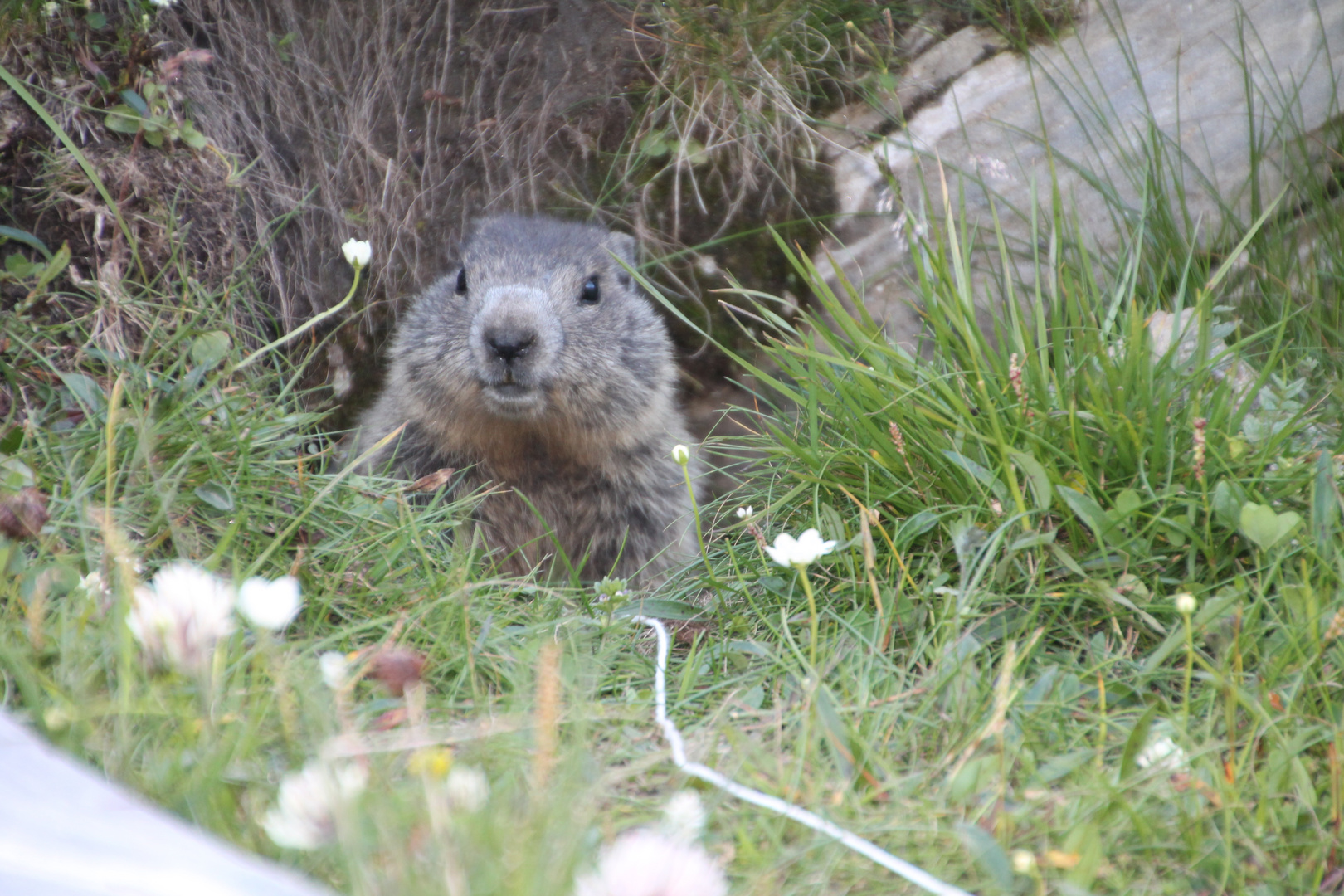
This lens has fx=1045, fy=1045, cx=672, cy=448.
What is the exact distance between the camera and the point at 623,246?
4.75 metres

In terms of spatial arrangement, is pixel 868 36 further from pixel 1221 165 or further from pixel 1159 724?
pixel 1159 724

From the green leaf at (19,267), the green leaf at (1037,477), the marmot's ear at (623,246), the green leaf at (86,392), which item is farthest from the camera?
the marmot's ear at (623,246)

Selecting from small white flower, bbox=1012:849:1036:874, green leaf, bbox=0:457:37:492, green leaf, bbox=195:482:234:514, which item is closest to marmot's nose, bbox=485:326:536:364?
green leaf, bbox=195:482:234:514

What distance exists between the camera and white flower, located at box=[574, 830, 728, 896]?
1.28 metres

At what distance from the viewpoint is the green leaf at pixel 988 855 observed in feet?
5.53

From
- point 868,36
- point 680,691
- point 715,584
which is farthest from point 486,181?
point 680,691

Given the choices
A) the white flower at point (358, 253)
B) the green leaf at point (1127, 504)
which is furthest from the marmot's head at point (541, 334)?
the green leaf at point (1127, 504)

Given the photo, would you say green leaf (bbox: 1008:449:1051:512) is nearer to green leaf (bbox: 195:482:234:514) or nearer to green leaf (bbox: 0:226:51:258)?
green leaf (bbox: 195:482:234:514)

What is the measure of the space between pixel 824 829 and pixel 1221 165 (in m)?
3.75

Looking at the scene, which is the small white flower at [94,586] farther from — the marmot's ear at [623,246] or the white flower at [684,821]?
the marmot's ear at [623,246]

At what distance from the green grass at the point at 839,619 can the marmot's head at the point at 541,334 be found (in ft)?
2.04

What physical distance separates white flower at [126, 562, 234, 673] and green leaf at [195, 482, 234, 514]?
3.19 ft

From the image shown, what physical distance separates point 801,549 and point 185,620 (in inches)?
49.6

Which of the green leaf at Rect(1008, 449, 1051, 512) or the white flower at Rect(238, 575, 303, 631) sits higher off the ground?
the white flower at Rect(238, 575, 303, 631)
